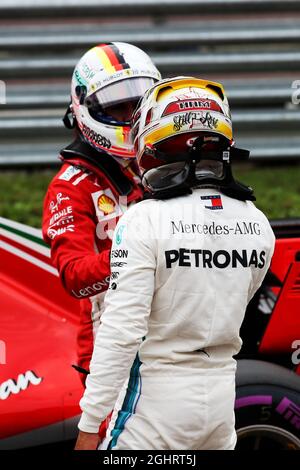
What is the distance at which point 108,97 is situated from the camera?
2.94m

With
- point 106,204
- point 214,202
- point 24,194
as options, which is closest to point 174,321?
point 214,202

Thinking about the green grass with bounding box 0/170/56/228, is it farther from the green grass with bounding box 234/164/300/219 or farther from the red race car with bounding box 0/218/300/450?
the red race car with bounding box 0/218/300/450

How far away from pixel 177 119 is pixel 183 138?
54mm

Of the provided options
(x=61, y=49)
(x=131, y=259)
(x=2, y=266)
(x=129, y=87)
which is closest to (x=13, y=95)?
(x=61, y=49)

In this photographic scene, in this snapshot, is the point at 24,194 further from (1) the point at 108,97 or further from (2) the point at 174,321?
(2) the point at 174,321

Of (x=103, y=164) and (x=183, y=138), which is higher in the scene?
(x=183, y=138)

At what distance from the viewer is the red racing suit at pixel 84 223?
2.59m

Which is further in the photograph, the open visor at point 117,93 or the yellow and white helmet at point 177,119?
the open visor at point 117,93

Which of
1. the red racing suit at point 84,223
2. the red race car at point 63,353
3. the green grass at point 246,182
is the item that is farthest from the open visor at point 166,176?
the green grass at point 246,182

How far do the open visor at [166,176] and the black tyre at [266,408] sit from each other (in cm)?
105

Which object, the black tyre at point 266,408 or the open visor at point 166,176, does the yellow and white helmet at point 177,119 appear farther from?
the black tyre at point 266,408

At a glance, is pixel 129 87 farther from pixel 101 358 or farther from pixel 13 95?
pixel 13 95

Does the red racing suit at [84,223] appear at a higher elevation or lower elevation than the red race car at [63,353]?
higher

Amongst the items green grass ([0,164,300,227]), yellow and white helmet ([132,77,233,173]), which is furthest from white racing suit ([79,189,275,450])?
green grass ([0,164,300,227])
